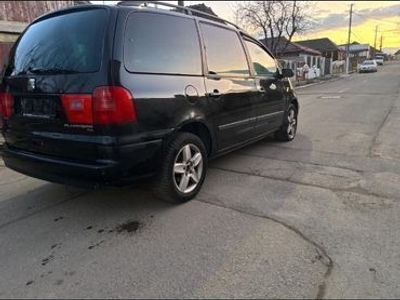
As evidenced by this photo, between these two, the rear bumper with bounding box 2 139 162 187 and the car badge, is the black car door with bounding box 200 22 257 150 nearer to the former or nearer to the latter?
the rear bumper with bounding box 2 139 162 187

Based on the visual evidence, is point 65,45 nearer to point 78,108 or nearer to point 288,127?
point 78,108

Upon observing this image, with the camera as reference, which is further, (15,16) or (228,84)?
(15,16)

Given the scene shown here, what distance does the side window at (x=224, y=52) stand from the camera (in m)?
4.44

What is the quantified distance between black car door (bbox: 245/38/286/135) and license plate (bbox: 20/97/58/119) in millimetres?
2820

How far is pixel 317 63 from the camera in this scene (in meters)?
41.1

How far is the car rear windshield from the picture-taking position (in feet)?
10.8

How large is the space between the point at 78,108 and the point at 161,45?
105 centimetres

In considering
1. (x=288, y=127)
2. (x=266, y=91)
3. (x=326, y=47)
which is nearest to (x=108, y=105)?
(x=266, y=91)

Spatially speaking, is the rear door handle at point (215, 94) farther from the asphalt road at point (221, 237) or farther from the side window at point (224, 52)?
the asphalt road at point (221, 237)

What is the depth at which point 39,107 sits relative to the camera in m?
3.57

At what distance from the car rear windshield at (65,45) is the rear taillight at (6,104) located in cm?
25

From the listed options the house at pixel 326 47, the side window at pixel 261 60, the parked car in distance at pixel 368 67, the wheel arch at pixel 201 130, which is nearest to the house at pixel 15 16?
the side window at pixel 261 60

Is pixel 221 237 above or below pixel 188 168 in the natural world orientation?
below

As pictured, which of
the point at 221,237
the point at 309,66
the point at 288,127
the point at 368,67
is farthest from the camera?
the point at 368,67
